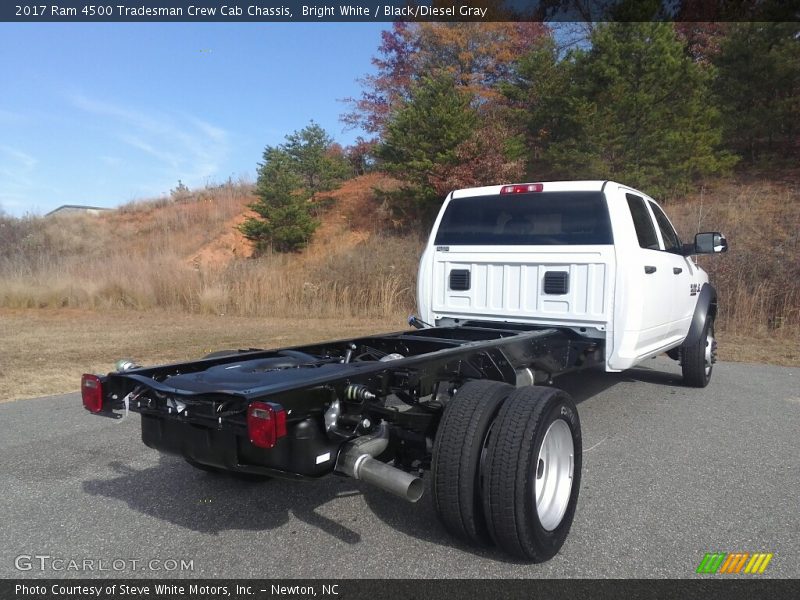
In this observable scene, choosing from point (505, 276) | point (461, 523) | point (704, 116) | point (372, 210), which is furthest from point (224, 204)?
point (461, 523)

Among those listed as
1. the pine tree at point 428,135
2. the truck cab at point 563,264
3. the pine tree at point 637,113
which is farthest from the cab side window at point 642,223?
the pine tree at point 428,135

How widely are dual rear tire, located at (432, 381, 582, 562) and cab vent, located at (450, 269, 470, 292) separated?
104 inches

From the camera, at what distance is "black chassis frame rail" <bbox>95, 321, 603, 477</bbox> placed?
2949 mm

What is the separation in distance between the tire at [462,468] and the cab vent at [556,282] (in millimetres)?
2428

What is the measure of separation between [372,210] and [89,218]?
18.1 m

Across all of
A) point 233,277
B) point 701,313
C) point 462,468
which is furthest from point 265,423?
point 233,277

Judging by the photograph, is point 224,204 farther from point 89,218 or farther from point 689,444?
point 689,444

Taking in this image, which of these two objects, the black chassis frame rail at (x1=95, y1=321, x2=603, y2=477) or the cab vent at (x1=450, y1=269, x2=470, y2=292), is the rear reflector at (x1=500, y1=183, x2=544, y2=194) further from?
the black chassis frame rail at (x1=95, y1=321, x2=603, y2=477)

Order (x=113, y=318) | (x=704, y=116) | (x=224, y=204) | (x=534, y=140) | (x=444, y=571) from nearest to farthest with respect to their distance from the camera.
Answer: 1. (x=444, y=571)
2. (x=113, y=318)
3. (x=704, y=116)
4. (x=534, y=140)
5. (x=224, y=204)

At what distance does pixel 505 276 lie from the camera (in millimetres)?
5734

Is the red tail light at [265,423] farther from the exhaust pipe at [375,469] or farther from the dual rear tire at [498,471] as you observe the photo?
the dual rear tire at [498,471]

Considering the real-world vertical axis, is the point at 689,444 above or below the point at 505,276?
below

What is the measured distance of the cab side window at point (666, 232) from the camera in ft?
21.6

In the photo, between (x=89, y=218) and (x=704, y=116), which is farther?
(x=89, y=218)
